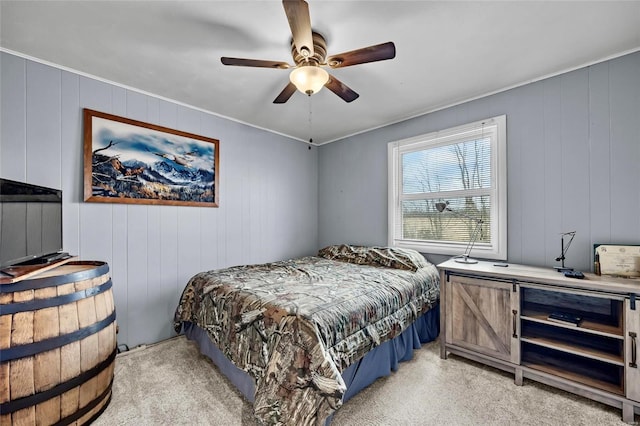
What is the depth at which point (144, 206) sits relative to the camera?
8.66 ft

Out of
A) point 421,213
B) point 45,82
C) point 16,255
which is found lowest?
point 16,255

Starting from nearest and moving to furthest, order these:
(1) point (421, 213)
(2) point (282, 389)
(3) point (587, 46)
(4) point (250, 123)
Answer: (2) point (282, 389)
(3) point (587, 46)
(1) point (421, 213)
(4) point (250, 123)

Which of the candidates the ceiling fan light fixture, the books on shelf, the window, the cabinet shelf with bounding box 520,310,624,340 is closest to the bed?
the window

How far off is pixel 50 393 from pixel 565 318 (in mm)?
3172

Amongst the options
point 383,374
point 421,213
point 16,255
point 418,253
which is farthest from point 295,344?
point 421,213

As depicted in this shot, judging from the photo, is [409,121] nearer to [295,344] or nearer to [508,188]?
[508,188]

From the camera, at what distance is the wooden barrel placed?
1267 millimetres

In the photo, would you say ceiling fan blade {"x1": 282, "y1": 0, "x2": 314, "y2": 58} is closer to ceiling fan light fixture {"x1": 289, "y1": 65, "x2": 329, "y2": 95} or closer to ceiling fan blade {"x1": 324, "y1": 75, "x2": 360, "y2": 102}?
ceiling fan light fixture {"x1": 289, "y1": 65, "x2": 329, "y2": 95}

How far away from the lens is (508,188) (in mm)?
2553

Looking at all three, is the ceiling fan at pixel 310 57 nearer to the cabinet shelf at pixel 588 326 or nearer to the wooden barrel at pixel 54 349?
the wooden barrel at pixel 54 349

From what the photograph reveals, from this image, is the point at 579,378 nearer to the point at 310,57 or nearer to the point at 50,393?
the point at 310,57

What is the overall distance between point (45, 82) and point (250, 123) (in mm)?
1866

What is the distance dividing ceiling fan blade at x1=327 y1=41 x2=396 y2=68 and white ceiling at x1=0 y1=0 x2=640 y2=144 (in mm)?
231

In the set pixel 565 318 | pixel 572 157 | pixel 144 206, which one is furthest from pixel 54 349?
pixel 572 157
